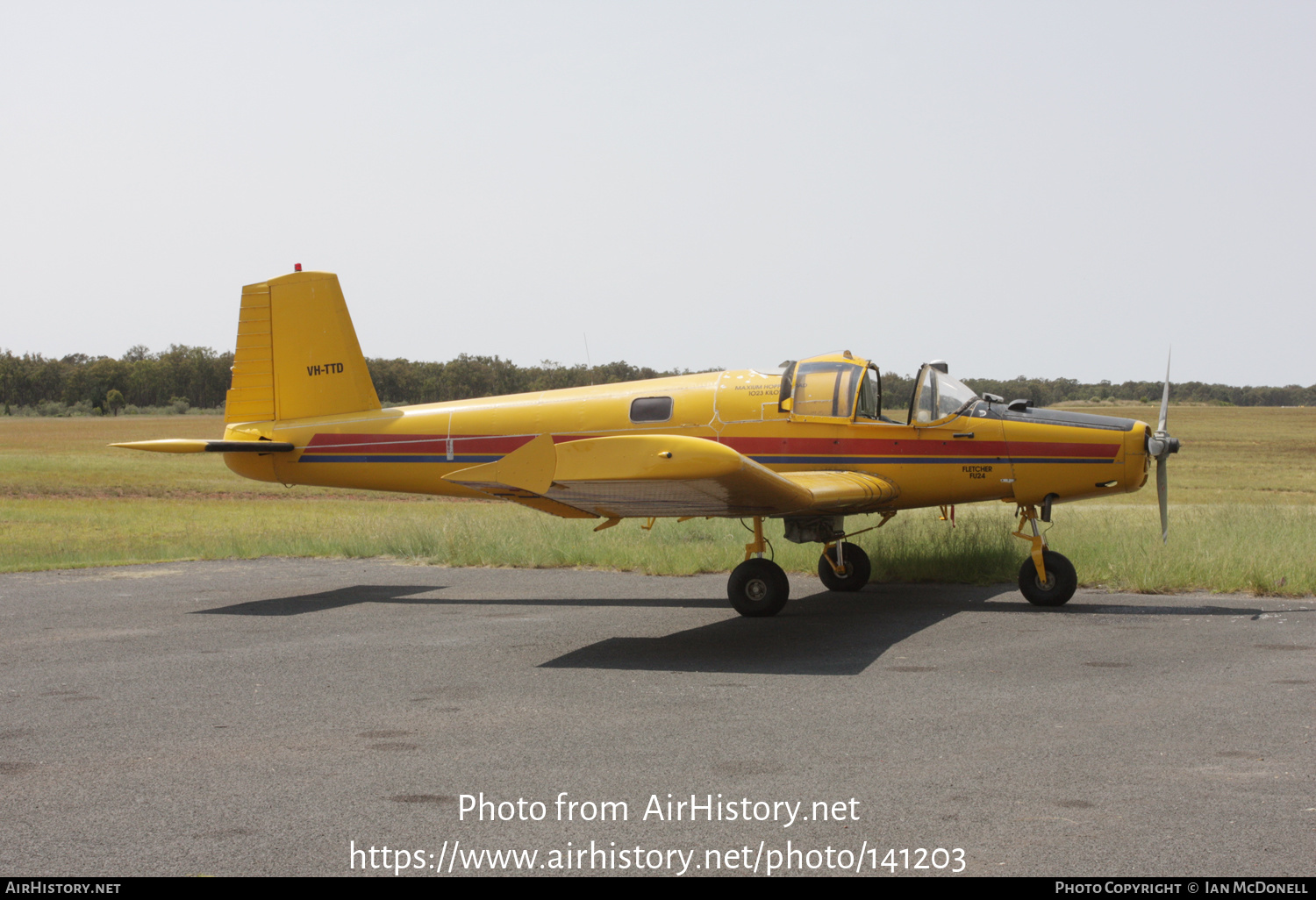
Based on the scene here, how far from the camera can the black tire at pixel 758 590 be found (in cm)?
1017

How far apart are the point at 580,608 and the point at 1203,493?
1111 inches

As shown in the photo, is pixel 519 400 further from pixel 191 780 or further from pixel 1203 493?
pixel 1203 493

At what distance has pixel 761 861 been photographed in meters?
4.16

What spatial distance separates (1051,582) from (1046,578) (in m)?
0.06

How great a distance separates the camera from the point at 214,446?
1228 cm

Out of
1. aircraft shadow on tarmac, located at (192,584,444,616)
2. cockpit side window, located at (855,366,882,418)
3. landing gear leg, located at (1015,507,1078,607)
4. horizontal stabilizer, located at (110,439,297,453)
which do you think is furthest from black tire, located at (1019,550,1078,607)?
horizontal stabilizer, located at (110,439,297,453)

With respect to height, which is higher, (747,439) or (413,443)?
(747,439)

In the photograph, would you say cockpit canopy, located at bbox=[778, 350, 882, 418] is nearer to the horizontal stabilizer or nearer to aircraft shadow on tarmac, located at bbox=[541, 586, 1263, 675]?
aircraft shadow on tarmac, located at bbox=[541, 586, 1263, 675]

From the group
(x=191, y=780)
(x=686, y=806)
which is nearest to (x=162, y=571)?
(x=191, y=780)

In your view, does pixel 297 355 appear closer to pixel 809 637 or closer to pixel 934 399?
pixel 809 637

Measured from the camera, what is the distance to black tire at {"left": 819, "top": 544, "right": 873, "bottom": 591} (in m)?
12.2

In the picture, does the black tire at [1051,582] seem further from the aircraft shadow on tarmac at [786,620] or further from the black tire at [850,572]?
the black tire at [850,572]

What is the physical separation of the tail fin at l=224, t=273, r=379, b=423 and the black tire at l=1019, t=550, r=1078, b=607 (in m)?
7.71

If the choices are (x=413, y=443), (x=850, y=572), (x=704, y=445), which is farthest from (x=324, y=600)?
(x=704, y=445)
